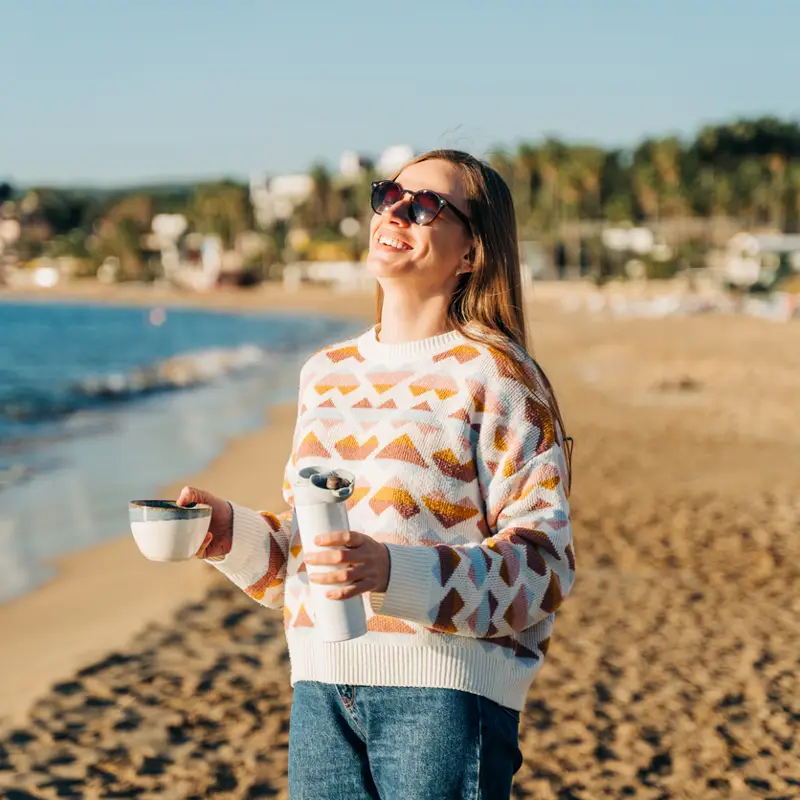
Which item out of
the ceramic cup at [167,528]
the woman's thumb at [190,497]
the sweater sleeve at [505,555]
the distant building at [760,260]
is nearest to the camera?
the sweater sleeve at [505,555]

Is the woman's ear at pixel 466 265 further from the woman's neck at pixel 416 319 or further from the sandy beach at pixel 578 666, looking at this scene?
the sandy beach at pixel 578 666

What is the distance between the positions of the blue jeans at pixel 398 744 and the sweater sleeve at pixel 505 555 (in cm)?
16

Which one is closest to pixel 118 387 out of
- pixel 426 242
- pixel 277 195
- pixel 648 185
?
pixel 426 242

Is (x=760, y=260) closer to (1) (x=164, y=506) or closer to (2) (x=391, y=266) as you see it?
(2) (x=391, y=266)

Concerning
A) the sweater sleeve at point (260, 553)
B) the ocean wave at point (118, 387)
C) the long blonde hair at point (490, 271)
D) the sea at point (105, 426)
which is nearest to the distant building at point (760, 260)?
the sea at point (105, 426)

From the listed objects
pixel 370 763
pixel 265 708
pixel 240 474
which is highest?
pixel 370 763

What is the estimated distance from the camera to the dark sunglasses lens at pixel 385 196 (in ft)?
6.85

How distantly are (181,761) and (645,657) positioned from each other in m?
2.31

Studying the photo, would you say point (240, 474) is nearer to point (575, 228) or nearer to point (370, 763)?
point (370, 763)

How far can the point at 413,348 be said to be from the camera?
2.02 meters

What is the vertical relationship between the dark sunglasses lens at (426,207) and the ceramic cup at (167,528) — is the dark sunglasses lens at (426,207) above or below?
above

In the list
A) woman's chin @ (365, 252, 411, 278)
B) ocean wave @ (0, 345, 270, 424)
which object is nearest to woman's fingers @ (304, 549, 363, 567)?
woman's chin @ (365, 252, 411, 278)

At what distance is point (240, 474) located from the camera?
36.2 ft

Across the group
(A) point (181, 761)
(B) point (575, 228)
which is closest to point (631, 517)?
(A) point (181, 761)
